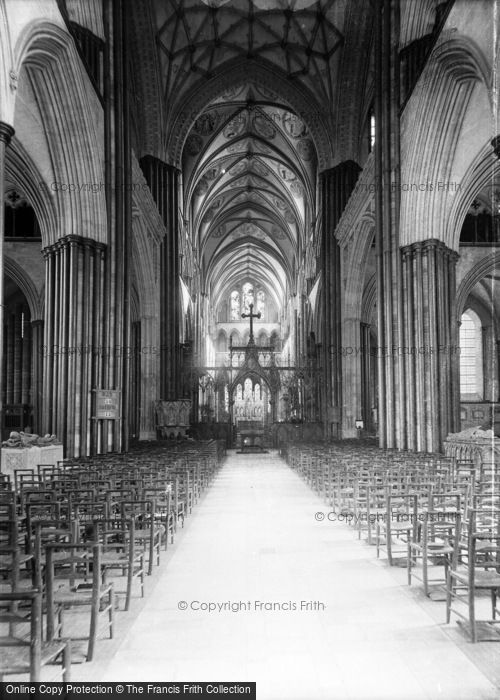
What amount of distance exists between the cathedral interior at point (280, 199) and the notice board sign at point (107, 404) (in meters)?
0.07

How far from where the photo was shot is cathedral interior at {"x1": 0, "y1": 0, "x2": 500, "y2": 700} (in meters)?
15.5

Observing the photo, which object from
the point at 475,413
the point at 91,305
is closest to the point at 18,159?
the point at 91,305

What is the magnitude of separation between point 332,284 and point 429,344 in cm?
1317

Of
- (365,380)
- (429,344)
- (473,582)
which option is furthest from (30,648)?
(365,380)

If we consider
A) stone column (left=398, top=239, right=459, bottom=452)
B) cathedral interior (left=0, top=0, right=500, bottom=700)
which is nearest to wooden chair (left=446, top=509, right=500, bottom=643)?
cathedral interior (left=0, top=0, right=500, bottom=700)

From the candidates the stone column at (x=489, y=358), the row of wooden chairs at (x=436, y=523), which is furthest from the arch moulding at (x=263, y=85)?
the row of wooden chairs at (x=436, y=523)

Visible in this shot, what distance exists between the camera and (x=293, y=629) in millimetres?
5055

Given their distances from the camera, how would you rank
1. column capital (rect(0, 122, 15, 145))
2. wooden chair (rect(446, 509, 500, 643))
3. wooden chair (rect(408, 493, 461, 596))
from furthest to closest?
column capital (rect(0, 122, 15, 145)) < wooden chair (rect(408, 493, 461, 596)) < wooden chair (rect(446, 509, 500, 643))

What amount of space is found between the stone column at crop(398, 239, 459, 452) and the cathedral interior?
0.22 ft

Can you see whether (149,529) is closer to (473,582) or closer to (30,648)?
(473,582)

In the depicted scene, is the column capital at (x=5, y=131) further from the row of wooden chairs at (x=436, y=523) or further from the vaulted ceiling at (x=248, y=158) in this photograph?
the vaulted ceiling at (x=248, y=158)

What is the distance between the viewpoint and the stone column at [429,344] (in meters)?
19.0

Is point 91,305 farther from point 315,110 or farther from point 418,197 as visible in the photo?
point 315,110

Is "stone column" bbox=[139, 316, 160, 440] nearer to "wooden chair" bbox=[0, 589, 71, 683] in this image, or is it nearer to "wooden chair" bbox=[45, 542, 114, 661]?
"wooden chair" bbox=[45, 542, 114, 661]
